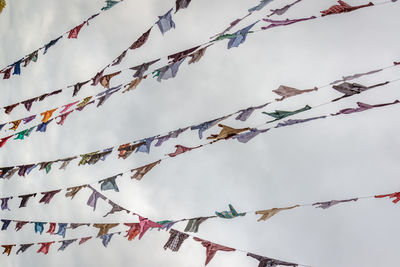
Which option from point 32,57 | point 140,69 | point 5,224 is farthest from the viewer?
point 5,224

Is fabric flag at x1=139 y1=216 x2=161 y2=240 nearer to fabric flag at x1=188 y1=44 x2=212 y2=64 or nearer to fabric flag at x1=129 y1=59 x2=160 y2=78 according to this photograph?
fabric flag at x1=129 y1=59 x2=160 y2=78

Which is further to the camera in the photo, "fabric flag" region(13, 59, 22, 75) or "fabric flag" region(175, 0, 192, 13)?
"fabric flag" region(13, 59, 22, 75)

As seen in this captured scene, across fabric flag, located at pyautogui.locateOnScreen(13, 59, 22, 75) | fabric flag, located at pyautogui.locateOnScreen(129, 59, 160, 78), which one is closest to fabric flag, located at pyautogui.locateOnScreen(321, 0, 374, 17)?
fabric flag, located at pyautogui.locateOnScreen(129, 59, 160, 78)

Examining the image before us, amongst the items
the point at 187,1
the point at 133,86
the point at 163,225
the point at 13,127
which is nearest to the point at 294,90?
the point at 187,1

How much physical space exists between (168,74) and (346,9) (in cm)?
457

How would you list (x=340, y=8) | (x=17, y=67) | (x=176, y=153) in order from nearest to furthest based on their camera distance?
(x=340, y=8) → (x=176, y=153) → (x=17, y=67)

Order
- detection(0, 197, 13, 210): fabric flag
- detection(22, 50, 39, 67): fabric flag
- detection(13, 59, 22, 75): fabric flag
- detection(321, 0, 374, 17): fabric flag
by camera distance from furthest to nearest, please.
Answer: detection(0, 197, 13, 210): fabric flag
detection(13, 59, 22, 75): fabric flag
detection(22, 50, 39, 67): fabric flag
detection(321, 0, 374, 17): fabric flag

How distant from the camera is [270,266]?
9.66 metres

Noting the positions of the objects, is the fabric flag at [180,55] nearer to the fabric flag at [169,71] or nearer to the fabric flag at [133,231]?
the fabric flag at [169,71]

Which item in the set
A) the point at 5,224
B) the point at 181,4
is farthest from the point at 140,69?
the point at 5,224

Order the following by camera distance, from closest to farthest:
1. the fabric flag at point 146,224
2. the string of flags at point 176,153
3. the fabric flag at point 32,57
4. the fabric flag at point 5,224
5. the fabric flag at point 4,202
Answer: the string of flags at point 176,153 → the fabric flag at point 146,224 → the fabric flag at point 32,57 → the fabric flag at point 4,202 → the fabric flag at point 5,224

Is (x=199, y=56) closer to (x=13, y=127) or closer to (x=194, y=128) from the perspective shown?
(x=194, y=128)

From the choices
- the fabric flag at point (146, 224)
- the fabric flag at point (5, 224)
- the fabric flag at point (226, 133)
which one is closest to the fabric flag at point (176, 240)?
the fabric flag at point (146, 224)

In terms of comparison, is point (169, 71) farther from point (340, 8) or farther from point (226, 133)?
point (340, 8)
